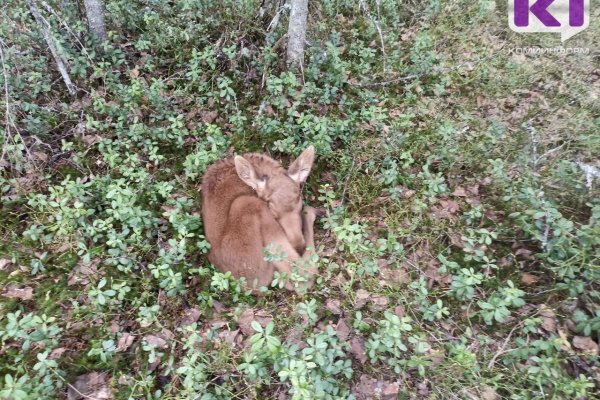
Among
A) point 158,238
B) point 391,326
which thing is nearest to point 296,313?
point 391,326

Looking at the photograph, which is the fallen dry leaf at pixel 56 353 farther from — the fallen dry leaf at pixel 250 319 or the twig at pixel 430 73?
the twig at pixel 430 73

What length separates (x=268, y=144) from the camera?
5.59m

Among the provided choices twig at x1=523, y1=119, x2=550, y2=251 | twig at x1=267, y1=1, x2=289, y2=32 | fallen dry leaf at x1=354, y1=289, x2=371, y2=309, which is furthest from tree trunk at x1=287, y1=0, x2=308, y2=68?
fallen dry leaf at x1=354, y1=289, x2=371, y2=309

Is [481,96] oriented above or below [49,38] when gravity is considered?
below

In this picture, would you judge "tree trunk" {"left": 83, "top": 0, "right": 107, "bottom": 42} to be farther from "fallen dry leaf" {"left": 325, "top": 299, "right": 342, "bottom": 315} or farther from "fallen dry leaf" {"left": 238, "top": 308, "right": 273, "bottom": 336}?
"fallen dry leaf" {"left": 325, "top": 299, "right": 342, "bottom": 315}

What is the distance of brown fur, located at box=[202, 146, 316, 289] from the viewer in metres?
4.14

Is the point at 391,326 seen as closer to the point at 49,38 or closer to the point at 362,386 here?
the point at 362,386

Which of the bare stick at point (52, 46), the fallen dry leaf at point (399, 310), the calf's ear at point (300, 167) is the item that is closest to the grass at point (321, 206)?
the fallen dry leaf at point (399, 310)

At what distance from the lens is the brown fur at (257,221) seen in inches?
163

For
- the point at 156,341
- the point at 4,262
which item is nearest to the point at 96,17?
the point at 4,262

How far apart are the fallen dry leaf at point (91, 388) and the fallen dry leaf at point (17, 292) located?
111 centimetres

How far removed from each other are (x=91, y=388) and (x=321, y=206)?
9.50 ft

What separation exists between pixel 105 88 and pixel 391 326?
15.8 ft

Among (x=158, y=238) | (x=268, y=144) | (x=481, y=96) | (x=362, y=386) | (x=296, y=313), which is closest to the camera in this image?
(x=362, y=386)
